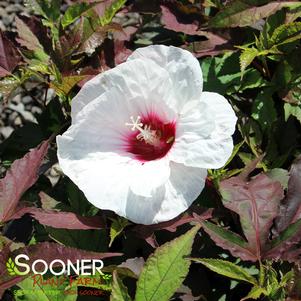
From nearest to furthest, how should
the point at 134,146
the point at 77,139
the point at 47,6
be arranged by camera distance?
the point at 77,139, the point at 134,146, the point at 47,6

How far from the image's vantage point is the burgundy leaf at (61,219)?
159 cm

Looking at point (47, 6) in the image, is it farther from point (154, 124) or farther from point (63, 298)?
point (63, 298)

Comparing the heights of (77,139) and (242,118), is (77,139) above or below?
above

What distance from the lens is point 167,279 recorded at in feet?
4.78

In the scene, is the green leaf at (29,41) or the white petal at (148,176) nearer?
the white petal at (148,176)

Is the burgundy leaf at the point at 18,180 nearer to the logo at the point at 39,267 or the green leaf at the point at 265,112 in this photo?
the logo at the point at 39,267

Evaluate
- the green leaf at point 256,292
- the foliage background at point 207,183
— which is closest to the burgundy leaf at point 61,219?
the foliage background at point 207,183

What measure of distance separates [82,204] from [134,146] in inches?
9.3

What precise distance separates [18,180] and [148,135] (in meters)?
0.39

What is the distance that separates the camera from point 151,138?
5.68ft

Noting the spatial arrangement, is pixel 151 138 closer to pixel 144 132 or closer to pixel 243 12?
pixel 144 132

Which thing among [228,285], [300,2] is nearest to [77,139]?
[228,285]

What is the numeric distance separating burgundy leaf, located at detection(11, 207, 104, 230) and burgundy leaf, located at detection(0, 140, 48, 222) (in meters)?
0.05

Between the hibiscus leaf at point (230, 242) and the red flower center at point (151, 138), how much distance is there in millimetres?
303
